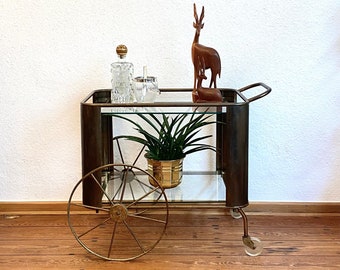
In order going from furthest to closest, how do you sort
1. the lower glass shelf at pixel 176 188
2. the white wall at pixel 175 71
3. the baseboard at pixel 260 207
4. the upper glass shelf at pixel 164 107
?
the baseboard at pixel 260 207
the white wall at pixel 175 71
the lower glass shelf at pixel 176 188
the upper glass shelf at pixel 164 107

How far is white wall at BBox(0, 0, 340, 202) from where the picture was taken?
185cm

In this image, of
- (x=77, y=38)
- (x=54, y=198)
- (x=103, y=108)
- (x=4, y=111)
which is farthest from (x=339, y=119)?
(x=4, y=111)

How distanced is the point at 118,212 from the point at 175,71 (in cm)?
66

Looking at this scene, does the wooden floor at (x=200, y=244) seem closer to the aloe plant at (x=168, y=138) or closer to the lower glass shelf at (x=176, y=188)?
the lower glass shelf at (x=176, y=188)

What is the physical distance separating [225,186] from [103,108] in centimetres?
51

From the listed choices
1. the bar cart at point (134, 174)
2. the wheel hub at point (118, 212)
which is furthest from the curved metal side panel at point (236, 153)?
the wheel hub at point (118, 212)

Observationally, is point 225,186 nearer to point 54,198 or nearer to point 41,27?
point 54,198

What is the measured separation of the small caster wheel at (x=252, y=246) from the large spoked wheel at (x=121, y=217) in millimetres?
299

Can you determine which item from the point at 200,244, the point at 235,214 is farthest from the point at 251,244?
the point at 235,214

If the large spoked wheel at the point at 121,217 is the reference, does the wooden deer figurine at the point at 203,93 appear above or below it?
above

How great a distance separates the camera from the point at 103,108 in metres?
1.56

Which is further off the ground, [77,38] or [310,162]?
[77,38]

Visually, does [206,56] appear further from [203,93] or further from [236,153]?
[236,153]

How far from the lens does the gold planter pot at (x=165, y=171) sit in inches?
66.2
